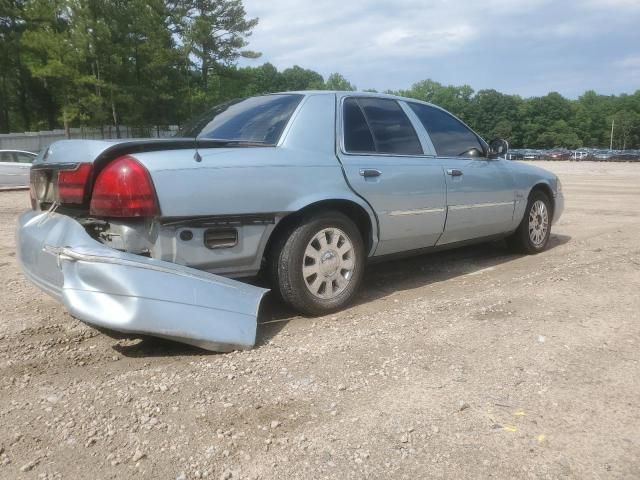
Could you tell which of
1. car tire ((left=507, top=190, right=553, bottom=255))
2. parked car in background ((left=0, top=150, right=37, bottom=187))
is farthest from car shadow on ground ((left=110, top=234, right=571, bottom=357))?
parked car in background ((left=0, top=150, right=37, bottom=187))

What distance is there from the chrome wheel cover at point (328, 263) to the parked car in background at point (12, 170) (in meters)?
15.9

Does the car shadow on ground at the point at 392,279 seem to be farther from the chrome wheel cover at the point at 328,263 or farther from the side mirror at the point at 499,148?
the side mirror at the point at 499,148

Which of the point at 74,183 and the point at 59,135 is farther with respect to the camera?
the point at 59,135

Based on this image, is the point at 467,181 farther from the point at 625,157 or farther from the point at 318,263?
the point at 625,157

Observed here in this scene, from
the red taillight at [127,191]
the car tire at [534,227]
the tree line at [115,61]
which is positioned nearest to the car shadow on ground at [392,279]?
the car tire at [534,227]

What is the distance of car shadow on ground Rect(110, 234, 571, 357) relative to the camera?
3.18 meters

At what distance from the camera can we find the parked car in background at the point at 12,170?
54.6 ft

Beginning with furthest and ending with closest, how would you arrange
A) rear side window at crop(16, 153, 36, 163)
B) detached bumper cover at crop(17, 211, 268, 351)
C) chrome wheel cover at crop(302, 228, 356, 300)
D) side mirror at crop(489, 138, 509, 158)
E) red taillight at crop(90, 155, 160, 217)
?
rear side window at crop(16, 153, 36, 163), side mirror at crop(489, 138, 509, 158), chrome wheel cover at crop(302, 228, 356, 300), red taillight at crop(90, 155, 160, 217), detached bumper cover at crop(17, 211, 268, 351)

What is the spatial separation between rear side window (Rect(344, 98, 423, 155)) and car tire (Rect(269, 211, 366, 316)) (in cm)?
64

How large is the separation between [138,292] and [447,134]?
3.18 metres

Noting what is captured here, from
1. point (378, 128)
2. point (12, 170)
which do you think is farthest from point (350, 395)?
point (12, 170)

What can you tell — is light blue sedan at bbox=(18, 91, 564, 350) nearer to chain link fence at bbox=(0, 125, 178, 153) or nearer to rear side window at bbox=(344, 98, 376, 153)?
rear side window at bbox=(344, 98, 376, 153)

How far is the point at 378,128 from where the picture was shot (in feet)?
13.8

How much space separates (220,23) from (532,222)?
114ft
